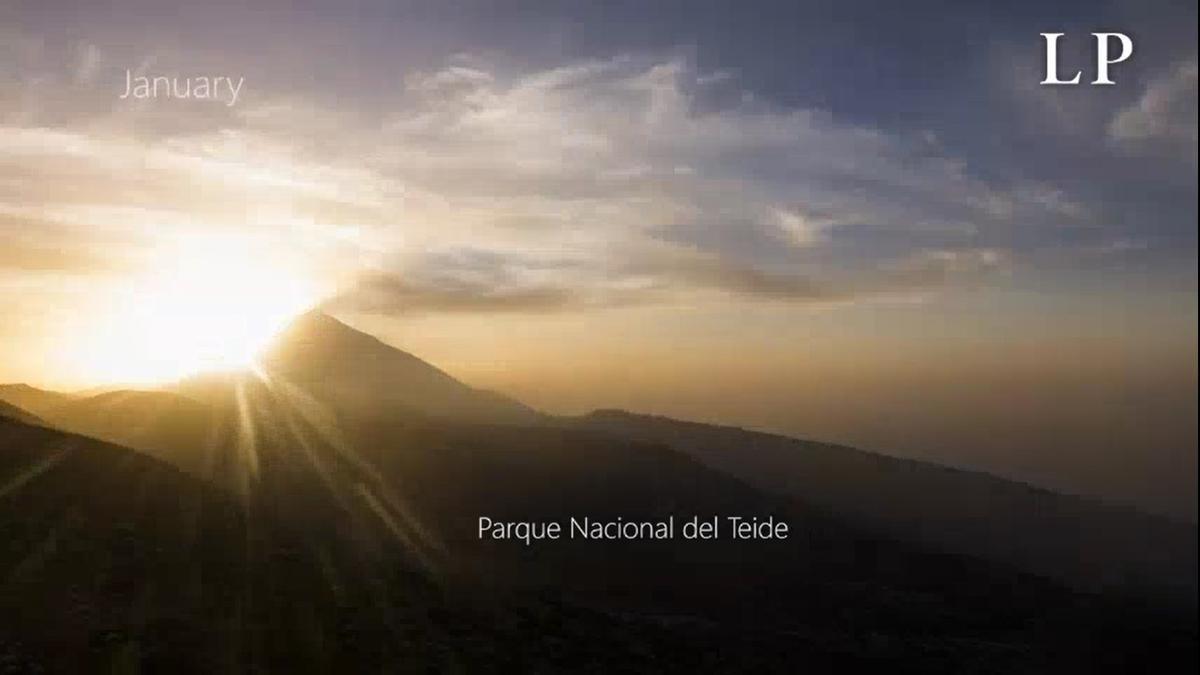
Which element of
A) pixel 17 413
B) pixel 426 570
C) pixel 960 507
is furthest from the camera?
pixel 960 507

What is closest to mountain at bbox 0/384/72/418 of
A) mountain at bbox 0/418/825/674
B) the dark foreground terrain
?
the dark foreground terrain

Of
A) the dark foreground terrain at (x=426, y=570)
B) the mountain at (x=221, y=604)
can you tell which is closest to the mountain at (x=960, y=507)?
the dark foreground terrain at (x=426, y=570)

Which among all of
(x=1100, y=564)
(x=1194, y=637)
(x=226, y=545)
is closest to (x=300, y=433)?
(x=226, y=545)

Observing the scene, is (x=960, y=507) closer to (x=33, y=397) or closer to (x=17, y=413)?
(x=33, y=397)

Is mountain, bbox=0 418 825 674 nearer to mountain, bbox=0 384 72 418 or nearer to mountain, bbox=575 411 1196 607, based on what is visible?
mountain, bbox=0 384 72 418

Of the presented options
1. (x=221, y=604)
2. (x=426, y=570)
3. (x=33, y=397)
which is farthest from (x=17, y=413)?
(x=221, y=604)

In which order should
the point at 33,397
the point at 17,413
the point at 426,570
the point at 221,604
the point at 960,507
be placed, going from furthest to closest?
1. the point at 960,507
2. the point at 33,397
3. the point at 17,413
4. the point at 426,570
5. the point at 221,604

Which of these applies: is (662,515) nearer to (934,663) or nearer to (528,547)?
(528,547)
